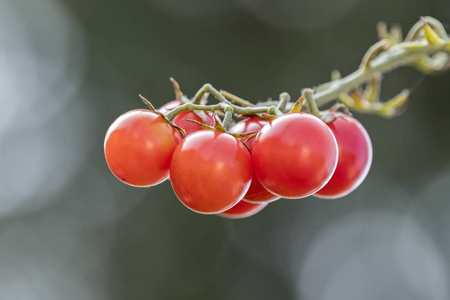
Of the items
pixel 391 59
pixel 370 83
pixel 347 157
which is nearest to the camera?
pixel 347 157

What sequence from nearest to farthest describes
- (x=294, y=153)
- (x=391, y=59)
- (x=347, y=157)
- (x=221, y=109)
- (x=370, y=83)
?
(x=294, y=153) → (x=221, y=109) → (x=347, y=157) → (x=391, y=59) → (x=370, y=83)

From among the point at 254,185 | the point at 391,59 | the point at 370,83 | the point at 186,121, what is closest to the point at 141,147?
the point at 186,121

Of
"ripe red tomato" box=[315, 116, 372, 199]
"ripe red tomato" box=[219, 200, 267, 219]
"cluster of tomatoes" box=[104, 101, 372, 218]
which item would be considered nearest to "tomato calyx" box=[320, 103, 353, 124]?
"ripe red tomato" box=[315, 116, 372, 199]

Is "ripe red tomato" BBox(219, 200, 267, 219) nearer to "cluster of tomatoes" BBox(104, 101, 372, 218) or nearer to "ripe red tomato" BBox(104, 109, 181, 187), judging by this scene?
"cluster of tomatoes" BBox(104, 101, 372, 218)

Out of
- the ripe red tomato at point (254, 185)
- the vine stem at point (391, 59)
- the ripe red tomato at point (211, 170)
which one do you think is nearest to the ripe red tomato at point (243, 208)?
the ripe red tomato at point (254, 185)

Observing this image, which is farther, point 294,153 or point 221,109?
point 221,109

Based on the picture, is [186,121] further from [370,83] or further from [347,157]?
[370,83]

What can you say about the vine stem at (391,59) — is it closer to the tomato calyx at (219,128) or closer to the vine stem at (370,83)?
the vine stem at (370,83)
